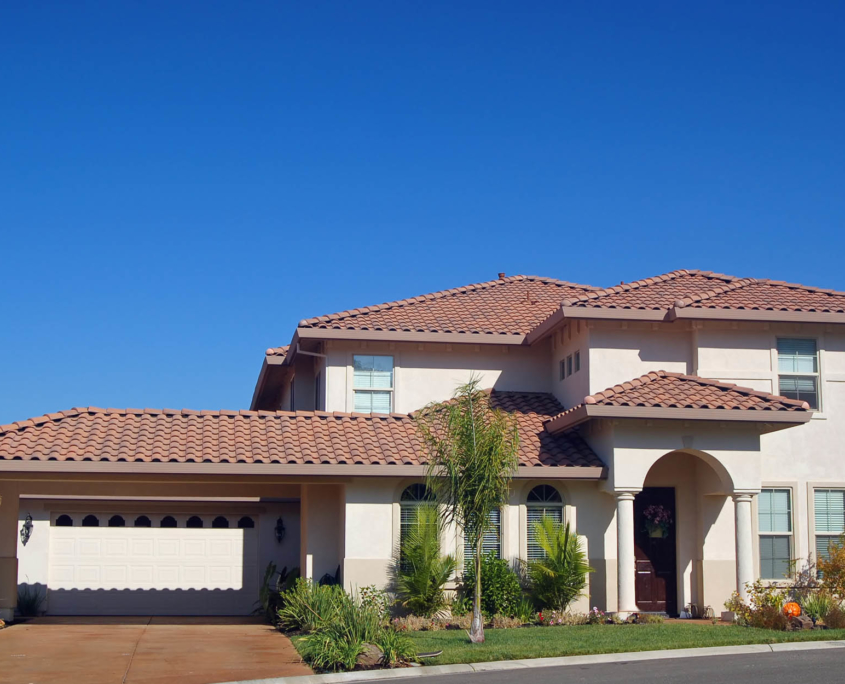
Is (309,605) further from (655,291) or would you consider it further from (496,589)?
(655,291)

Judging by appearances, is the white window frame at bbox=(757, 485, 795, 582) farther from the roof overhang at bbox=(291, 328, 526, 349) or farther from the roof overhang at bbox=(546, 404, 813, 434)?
the roof overhang at bbox=(291, 328, 526, 349)

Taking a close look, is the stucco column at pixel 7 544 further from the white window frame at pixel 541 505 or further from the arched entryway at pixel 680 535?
the arched entryway at pixel 680 535

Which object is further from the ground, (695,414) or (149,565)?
(695,414)

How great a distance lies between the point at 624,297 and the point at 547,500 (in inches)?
180

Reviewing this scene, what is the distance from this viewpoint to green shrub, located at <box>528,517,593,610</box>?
19.6m

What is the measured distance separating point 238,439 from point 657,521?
8317 mm

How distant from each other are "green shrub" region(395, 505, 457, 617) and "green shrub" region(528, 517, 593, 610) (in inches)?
62.7

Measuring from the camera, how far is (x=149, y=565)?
80.2 feet

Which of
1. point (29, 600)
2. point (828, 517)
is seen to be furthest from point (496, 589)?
point (29, 600)

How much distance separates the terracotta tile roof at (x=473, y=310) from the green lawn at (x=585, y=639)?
7.81 m

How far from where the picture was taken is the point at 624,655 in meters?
14.8

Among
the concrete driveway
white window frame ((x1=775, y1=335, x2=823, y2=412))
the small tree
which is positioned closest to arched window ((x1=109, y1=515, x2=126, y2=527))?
the concrete driveway

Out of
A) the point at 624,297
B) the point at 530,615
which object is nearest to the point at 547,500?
the point at 530,615

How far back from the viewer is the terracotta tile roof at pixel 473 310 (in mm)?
23797
